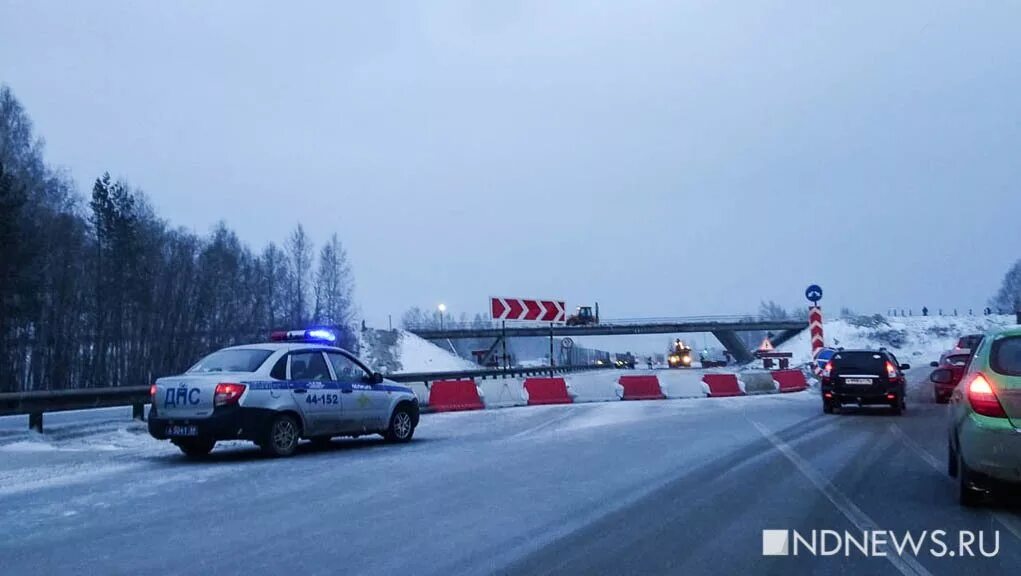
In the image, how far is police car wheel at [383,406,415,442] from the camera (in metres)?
16.3

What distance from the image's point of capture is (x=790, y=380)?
34.2 metres

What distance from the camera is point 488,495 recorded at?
994 centimetres

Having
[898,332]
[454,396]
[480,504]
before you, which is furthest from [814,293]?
[898,332]

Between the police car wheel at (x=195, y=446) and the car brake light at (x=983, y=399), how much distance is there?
975 centimetres

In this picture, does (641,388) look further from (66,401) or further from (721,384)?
(66,401)

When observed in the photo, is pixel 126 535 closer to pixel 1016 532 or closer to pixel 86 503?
pixel 86 503

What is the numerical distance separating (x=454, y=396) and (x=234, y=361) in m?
12.5

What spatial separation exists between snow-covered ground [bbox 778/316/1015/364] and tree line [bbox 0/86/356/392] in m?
43.6

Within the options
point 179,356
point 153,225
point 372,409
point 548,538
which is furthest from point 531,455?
point 153,225

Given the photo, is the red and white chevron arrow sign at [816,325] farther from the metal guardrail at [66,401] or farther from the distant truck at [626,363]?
the distant truck at [626,363]

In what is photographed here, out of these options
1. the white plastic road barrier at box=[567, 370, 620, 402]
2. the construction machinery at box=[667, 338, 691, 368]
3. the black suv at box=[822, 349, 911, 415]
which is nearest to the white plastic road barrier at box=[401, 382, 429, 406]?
the white plastic road barrier at box=[567, 370, 620, 402]
